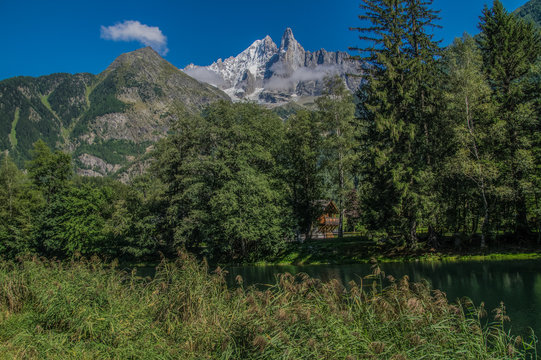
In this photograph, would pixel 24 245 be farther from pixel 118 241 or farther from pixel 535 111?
pixel 535 111

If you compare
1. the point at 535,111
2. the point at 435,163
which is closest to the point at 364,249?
the point at 435,163

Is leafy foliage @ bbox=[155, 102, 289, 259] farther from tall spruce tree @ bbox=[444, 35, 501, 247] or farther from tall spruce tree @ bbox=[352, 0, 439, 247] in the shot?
tall spruce tree @ bbox=[444, 35, 501, 247]

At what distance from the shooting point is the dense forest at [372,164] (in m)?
32.5

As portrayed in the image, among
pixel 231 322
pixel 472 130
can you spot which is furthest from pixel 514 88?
pixel 231 322

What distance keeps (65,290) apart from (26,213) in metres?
48.6

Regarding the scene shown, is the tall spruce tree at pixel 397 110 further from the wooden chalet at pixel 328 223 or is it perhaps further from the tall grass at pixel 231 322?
the tall grass at pixel 231 322

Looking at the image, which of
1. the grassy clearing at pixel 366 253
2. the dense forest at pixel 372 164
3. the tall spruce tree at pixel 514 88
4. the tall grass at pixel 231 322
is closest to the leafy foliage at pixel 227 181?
the dense forest at pixel 372 164

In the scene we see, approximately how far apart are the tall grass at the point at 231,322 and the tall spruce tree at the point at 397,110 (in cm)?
2442

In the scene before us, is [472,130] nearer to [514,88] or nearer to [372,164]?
[514,88]

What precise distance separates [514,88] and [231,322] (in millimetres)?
36764

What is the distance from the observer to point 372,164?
1358 inches

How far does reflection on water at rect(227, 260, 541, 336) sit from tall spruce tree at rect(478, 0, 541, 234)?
7.05 meters

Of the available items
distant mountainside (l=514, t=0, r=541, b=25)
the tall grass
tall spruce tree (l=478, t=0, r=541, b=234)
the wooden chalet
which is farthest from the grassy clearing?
distant mountainside (l=514, t=0, r=541, b=25)

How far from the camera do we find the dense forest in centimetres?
3250
